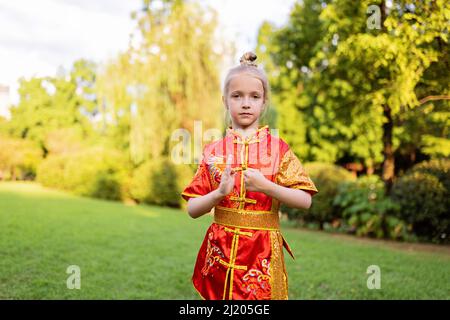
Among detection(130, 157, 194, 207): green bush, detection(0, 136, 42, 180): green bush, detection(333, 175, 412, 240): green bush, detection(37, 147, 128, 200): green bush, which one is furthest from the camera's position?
detection(0, 136, 42, 180): green bush

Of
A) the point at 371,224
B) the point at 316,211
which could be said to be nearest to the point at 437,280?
the point at 371,224

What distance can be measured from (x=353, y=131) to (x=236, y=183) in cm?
1596

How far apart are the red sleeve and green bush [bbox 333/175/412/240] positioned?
7580 millimetres

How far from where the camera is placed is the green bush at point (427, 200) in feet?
25.9

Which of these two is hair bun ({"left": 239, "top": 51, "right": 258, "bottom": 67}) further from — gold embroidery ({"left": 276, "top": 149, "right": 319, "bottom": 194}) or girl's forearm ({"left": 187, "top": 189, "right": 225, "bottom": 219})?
girl's forearm ({"left": 187, "top": 189, "right": 225, "bottom": 219})

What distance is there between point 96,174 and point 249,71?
671 inches

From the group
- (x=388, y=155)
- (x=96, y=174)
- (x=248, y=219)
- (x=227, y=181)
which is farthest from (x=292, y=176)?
(x=96, y=174)

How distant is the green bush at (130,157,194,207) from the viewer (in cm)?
1533

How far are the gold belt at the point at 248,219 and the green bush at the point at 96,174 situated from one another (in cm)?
1590

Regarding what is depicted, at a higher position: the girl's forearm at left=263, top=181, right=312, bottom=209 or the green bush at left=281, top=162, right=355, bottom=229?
the girl's forearm at left=263, top=181, right=312, bottom=209

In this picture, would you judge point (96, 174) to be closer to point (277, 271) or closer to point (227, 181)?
point (277, 271)

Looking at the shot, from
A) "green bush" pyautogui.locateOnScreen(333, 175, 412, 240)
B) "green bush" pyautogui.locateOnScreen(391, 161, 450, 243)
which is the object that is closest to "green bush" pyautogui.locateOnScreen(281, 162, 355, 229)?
"green bush" pyautogui.locateOnScreen(333, 175, 412, 240)

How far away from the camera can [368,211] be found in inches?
369

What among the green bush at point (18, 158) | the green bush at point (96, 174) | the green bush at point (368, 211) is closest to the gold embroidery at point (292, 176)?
the green bush at point (368, 211)
